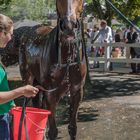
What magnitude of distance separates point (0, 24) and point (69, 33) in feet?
5.29

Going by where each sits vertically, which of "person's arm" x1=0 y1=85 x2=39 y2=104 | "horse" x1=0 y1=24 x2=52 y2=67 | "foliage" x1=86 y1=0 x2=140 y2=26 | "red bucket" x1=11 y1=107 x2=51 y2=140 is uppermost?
"foliage" x1=86 y1=0 x2=140 y2=26

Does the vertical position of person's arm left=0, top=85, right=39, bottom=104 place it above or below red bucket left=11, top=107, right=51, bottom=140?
above

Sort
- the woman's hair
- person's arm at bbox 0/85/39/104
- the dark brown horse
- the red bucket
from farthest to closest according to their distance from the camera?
the dark brown horse
the red bucket
the woman's hair
person's arm at bbox 0/85/39/104

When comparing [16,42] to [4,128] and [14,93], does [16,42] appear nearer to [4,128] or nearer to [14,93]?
[4,128]

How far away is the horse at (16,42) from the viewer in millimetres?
7260

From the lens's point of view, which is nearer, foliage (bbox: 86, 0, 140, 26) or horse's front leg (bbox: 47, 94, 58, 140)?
horse's front leg (bbox: 47, 94, 58, 140)

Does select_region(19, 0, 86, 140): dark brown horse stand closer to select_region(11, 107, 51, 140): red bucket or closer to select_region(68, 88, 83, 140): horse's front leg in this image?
select_region(68, 88, 83, 140): horse's front leg

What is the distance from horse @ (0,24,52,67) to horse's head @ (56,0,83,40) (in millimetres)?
1425

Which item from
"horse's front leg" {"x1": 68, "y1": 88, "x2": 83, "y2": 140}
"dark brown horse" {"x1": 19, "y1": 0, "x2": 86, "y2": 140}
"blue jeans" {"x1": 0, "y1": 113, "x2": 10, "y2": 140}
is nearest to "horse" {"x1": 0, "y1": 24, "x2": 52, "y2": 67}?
"dark brown horse" {"x1": 19, "y1": 0, "x2": 86, "y2": 140}

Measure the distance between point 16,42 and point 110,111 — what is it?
2982 millimetres

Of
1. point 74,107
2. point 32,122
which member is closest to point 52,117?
point 74,107

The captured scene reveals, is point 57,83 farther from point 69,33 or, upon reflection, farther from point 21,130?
point 21,130

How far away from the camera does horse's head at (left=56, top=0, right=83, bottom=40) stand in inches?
207

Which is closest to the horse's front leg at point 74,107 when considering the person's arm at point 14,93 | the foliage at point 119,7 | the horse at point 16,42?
Result: the horse at point 16,42
